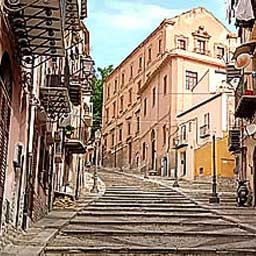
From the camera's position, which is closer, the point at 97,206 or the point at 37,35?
the point at 37,35

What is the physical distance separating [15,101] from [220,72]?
33.1 m

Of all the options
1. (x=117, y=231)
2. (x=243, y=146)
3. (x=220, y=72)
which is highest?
(x=220, y=72)

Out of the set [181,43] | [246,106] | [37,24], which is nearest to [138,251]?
[37,24]

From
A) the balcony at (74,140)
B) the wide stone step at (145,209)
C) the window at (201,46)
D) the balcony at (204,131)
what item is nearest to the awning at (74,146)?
the balcony at (74,140)

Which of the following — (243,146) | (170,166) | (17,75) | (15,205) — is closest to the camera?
(17,75)

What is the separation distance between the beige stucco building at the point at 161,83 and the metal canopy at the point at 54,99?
1040 inches

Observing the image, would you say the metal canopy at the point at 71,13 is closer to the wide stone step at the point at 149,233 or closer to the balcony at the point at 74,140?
the wide stone step at the point at 149,233

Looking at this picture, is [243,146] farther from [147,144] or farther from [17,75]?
[147,144]

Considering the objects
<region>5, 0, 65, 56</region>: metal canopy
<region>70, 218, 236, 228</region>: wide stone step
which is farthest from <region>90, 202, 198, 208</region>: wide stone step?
<region>5, 0, 65, 56</region>: metal canopy

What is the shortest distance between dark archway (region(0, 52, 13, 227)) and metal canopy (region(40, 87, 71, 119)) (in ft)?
12.9

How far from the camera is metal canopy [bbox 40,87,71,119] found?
45.1 feet

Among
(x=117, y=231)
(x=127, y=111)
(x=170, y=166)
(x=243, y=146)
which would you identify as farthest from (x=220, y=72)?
(x=117, y=231)

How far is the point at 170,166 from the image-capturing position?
4156cm

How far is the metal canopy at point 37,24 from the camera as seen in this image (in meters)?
8.52
